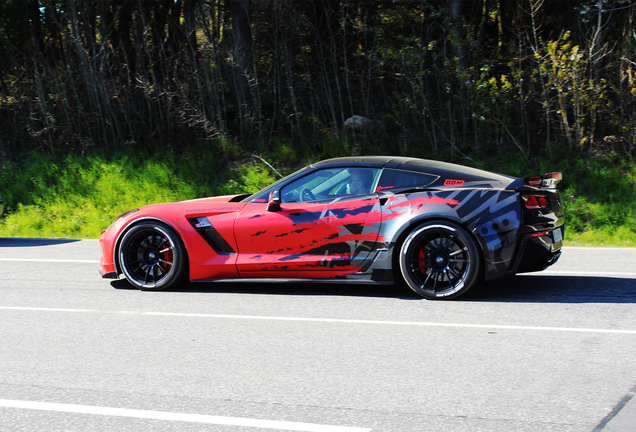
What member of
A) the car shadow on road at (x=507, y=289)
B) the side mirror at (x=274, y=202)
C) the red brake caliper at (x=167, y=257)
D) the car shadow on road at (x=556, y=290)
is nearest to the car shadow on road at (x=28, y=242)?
the car shadow on road at (x=507, y=289)

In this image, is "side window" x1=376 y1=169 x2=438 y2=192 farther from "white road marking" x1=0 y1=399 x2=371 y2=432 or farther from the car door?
"white road marking" x1=0 y1=399 x2=371 y2=432

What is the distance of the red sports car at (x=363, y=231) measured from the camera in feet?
19.1

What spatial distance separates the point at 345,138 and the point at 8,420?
11.0 meters

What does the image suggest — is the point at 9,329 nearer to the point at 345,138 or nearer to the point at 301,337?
the point at 301,337

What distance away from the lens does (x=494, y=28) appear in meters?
14.4

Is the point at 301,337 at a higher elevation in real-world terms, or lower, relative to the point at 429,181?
lower

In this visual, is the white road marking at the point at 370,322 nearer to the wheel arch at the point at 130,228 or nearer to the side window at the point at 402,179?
the wheel arch at the point at 130,228

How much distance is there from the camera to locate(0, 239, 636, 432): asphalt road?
3389 millimetres

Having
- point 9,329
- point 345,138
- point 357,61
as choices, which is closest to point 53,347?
point 9,329

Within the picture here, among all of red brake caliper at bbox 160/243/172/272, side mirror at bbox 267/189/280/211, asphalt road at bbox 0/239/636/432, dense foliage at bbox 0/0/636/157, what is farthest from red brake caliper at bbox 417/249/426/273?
dense foliage at bbox 0/0/636/157

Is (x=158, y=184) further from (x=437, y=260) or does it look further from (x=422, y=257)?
(x=437, y=260)

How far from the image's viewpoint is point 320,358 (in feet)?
14.3

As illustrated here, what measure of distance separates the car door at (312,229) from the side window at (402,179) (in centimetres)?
10

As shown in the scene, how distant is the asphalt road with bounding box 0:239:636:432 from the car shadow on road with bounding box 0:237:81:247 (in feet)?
13.4
